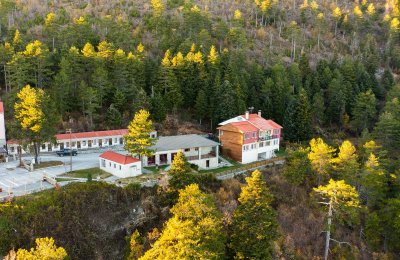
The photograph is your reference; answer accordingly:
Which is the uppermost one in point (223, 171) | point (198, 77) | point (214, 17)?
point (214, 17)

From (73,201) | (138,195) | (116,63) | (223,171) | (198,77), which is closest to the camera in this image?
(73,201)

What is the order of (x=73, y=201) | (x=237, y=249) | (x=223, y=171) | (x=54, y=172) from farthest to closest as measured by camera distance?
(x=223, y=171), (x=54, y=172), (x=73, y=201), (x=237, y=249)

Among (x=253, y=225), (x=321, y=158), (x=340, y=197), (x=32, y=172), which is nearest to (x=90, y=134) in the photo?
(x=32, y=172)

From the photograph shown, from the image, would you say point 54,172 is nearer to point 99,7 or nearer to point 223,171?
point 223,171

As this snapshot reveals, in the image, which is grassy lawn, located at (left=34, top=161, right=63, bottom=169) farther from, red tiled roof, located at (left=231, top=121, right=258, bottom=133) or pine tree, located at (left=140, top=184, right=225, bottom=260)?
red tiled roof, located at (left=231, top=121, right=258, bottom=133)

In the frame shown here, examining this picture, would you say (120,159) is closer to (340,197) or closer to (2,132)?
(2,132)

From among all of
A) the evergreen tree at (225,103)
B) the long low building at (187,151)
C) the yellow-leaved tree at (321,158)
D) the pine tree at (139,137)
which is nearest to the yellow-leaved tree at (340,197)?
the yellow-leaved tree at (321,158)

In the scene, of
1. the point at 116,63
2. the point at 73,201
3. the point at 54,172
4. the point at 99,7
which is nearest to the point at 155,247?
the point at 73,201
